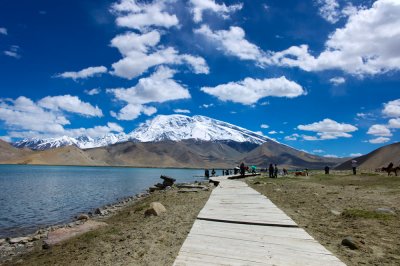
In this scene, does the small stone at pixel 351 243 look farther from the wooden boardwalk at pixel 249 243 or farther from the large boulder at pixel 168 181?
the large boulder at pixel 168 181

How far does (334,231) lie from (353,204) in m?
7.28

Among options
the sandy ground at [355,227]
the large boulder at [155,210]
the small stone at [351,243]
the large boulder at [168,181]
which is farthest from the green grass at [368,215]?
the large boulder at [168,181]

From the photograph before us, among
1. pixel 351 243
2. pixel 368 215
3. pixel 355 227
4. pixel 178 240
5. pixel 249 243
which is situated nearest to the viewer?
pixel 249 243

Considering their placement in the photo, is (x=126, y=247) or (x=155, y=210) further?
(x=155, y=210)

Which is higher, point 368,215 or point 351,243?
point 368,215

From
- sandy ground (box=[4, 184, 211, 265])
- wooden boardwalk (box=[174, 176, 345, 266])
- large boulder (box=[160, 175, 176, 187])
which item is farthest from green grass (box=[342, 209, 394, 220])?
large boulder (box=[160, 175, 176, 187])

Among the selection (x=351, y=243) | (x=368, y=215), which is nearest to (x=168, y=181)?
(x=368, y=215)

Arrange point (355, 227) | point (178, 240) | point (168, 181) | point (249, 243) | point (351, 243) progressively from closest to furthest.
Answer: point (249, 243) → point (351, 243) → point (178, 240) → point (355, 227) → point (168, 181)

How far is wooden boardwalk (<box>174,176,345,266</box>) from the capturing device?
24.7 feet

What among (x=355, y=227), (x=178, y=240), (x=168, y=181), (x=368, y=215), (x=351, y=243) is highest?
(x=168, y=181)

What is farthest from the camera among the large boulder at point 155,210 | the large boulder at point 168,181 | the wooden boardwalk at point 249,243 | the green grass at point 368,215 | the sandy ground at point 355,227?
the large boulder at point 168,181

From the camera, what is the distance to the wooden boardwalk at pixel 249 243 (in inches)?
296

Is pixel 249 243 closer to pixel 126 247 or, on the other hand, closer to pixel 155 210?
pixel 126 247

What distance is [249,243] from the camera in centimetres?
890
